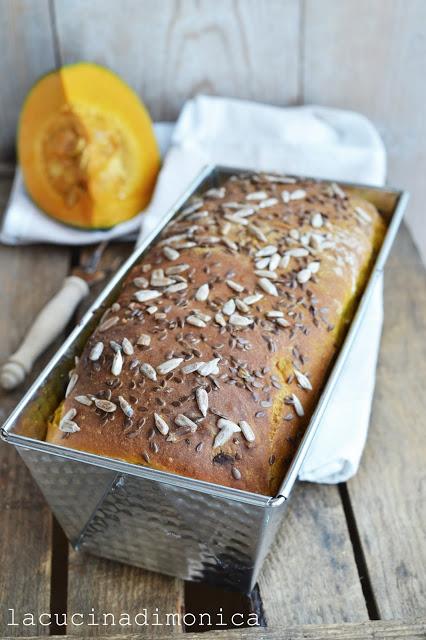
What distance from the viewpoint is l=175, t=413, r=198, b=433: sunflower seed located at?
2.77 feet

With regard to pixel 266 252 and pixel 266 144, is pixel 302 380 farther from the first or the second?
pixel 266 144

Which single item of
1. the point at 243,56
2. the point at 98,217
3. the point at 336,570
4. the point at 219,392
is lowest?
the point at 336,570

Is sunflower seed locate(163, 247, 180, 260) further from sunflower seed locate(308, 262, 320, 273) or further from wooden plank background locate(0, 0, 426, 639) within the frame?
wooden plank background locate(0, 0, 426, 639)

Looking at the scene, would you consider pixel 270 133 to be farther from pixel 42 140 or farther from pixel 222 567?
pixel 222 567

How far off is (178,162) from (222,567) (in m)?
0.89

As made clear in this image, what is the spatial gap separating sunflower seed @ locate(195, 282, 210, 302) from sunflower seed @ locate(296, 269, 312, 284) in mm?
136

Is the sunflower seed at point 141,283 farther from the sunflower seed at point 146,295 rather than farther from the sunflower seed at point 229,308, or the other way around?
the sunflower seed at point 229,308

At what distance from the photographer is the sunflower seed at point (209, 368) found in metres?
0.89

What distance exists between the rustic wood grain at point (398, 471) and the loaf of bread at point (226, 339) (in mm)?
193

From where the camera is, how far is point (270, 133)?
1.55 m

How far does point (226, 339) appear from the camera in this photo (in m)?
0.94

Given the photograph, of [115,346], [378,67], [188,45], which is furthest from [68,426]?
[378,67]

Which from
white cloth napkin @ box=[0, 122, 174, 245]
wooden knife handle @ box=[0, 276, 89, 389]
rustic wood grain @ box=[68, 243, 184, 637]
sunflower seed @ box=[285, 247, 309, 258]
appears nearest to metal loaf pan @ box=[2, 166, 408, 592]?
rustic wood grain @ box=[68, 243, 184, 637]

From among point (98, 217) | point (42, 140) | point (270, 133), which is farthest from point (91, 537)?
point (270, 133)
